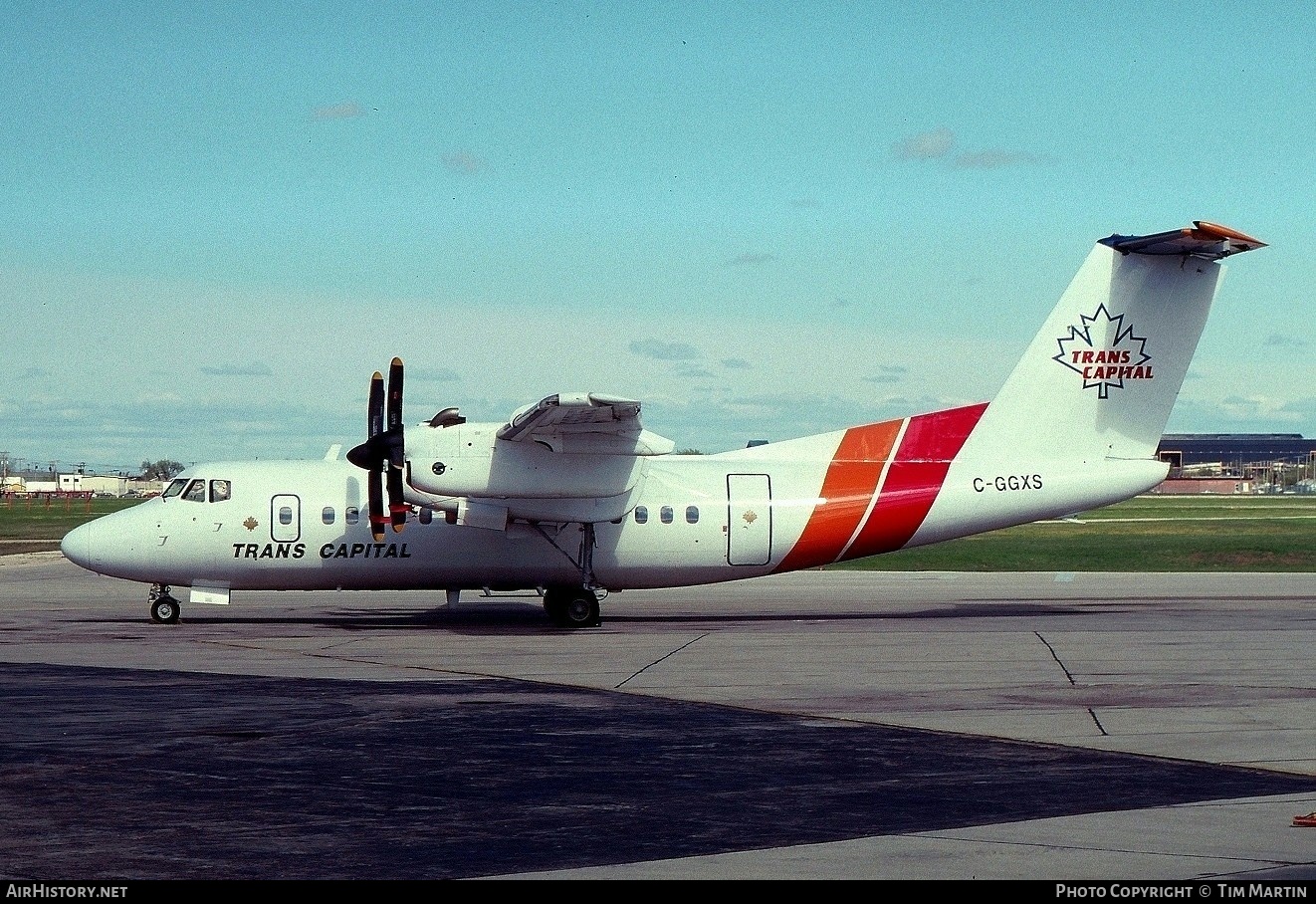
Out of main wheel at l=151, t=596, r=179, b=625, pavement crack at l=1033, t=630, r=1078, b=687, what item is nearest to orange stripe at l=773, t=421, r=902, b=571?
pavement crack at l=1033, t=630, r=1078, b=687

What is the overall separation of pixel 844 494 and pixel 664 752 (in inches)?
608

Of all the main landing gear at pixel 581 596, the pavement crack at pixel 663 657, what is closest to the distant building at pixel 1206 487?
the main landing gear at pixel 581 596

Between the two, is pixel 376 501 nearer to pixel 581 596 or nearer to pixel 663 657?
pixel 581 596

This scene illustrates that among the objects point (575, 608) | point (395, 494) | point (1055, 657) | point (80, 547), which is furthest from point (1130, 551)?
point (80, 547)

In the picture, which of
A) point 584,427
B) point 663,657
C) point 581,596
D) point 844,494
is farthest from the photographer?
point 844,494

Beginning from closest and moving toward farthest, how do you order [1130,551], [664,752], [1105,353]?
1. [664,752]
2. [1105,353]
3. [1130,551]

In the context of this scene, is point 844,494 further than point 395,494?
Yes

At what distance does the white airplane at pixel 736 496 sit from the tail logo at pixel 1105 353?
0.04 meters

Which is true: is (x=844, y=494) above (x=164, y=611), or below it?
above

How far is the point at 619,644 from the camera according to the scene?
2300 cm

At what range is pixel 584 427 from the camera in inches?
990

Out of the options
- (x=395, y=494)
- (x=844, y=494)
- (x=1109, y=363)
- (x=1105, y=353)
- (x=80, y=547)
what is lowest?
(x=80, y=547)

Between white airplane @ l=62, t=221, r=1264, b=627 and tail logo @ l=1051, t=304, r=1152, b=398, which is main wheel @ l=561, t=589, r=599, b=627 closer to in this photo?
white airplane @ l=62, t=221, r=1264, b=627

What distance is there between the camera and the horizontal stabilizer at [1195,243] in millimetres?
26438
